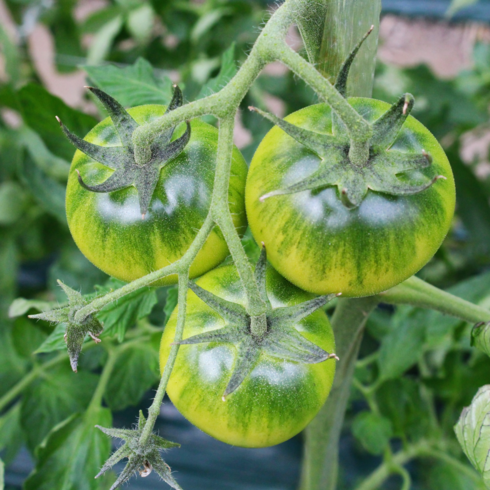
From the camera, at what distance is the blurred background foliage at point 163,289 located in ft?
2.06

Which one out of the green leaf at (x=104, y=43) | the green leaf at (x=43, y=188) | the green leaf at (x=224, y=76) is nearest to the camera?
the green leaf at (x=224, y=76)

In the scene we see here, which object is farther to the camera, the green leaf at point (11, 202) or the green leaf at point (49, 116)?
the green leaf at point (11, 202)

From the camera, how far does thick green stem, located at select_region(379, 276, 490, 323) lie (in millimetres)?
448

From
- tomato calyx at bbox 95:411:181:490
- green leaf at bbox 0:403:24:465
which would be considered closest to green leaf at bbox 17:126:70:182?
green leaf at bbox 0:403:24:465

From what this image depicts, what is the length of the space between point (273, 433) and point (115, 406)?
333 millimetres

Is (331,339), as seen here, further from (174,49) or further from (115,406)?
(174,49)

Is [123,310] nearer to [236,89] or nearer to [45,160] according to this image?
[236,89]

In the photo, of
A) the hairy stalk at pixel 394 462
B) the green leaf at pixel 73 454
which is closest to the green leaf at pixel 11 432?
the green leaf at pixel 73 454

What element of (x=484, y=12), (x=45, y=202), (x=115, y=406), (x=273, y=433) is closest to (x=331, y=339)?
(x=273, y=433)

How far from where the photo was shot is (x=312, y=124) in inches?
14.5

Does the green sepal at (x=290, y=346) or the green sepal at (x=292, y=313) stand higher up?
the green sepal at (x=292, y=313)

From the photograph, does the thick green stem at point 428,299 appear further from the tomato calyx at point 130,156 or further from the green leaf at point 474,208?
the green leaf at point 474,208

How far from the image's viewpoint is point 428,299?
0.45 metres

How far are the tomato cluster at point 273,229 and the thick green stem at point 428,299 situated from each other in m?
0.08
